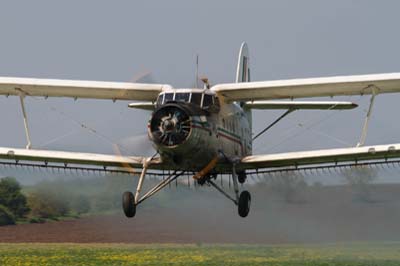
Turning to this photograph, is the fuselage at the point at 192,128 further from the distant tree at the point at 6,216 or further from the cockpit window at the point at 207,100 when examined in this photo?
the distant tree at the point at 6,216

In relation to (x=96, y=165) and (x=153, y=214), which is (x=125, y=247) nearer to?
(x=153, y=214)

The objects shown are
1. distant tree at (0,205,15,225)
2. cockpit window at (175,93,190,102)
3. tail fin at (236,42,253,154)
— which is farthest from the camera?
distant tree at (0,205,15,225)

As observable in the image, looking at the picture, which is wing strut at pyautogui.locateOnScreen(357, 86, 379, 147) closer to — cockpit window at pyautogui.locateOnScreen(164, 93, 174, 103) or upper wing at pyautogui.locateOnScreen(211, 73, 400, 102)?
upper wing at pyautogui.locateOnScreen(211, 73, 400, 102)

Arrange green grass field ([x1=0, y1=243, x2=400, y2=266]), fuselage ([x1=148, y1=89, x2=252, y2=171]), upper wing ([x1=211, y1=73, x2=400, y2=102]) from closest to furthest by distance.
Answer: fuselage ([x1=148, y1=89, x2=252, y2=171]) → upper wing ([x1=211, y1=73, x2=400, y2=102]) → green grass field ([x1=0, y1=243, x2=400, y2=266])

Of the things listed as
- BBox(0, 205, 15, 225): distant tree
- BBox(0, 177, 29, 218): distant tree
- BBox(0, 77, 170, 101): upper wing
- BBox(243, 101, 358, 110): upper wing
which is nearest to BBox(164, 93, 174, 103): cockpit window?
BBox(0, 77, 170, 101): upper wing

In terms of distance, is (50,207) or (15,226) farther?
(15,226)

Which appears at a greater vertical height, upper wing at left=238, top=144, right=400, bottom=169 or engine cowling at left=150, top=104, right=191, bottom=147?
engine cowling at left=150, top=104, right=191, bottom=147

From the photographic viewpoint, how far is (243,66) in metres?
38.1

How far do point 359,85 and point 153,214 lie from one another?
9312 millimetres

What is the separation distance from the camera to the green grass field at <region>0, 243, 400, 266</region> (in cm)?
3309

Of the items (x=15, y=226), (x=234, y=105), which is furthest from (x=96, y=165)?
(x=15, y=226)

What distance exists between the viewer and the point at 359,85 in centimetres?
2977

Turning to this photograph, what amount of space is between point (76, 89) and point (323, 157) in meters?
7.26

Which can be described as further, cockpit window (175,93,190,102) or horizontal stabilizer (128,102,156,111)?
horizontal stabilizer (128,102,156,111)
